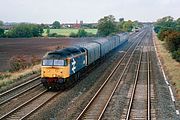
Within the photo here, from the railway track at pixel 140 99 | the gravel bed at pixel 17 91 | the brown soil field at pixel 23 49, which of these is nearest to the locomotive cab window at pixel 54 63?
the gravel bed at pixel 17 91

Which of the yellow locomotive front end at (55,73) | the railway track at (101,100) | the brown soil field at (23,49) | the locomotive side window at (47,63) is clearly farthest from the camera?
the brown soil field at (23,49)

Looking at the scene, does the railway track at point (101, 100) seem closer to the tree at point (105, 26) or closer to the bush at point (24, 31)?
the tree at point (105, 26)

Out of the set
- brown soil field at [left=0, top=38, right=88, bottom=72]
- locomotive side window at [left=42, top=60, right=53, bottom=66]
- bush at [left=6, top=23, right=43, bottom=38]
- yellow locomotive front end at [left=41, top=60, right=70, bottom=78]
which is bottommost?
brown soil field at [left=0, top=38, right=88, bottom=72]

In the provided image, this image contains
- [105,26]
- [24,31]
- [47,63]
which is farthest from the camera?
[24,31]

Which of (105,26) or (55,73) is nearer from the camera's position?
(55,73)

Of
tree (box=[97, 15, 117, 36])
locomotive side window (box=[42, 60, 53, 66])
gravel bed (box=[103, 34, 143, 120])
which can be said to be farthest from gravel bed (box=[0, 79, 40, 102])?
tree (box=[97, 15, 117, 36])

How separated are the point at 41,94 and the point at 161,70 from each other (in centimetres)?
1751

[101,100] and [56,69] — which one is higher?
[56,69]

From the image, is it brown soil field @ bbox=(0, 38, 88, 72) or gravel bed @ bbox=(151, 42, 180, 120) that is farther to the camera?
A: brown soil field @ bbox=(0, 38, 88, 72)

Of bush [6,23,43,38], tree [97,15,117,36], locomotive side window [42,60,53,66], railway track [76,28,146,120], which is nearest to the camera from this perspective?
railway track [76,28,146,120]

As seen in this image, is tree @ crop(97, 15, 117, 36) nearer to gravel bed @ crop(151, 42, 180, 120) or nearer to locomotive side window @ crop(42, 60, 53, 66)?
gravel bed @ crop(151, 42, 180, 120)

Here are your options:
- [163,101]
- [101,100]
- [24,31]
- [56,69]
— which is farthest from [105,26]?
[163,101]

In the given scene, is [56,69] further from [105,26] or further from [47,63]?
[105,26]

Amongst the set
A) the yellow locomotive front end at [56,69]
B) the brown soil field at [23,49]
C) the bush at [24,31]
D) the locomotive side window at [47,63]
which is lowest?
the brown soil field at [23,49]
